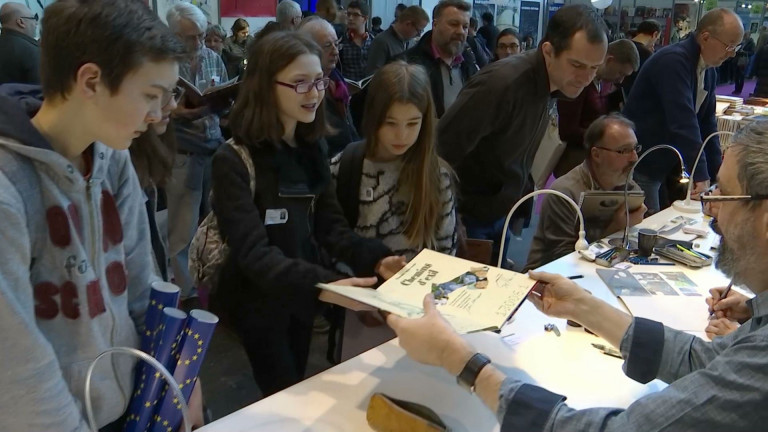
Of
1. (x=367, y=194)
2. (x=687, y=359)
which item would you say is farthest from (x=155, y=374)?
(x=687, y=359)

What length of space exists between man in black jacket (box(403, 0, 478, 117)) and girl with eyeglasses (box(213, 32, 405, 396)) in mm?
2285

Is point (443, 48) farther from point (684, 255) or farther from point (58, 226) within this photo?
point (58, 226)

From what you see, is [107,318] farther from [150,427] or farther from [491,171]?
[491,171]

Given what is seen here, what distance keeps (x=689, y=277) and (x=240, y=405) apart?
1.80 m

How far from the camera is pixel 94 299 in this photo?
111 cm

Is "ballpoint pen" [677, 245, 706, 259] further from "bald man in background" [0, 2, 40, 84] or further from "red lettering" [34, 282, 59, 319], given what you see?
"bald man in background" [0, 2, 40, 84]

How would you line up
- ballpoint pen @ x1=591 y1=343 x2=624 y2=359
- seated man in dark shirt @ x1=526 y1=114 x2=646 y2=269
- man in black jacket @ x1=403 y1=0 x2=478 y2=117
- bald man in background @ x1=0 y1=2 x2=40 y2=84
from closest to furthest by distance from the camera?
ballpoint pen @ x1=591 y1=343 x2=624 y2=359 < seated man in dark shirt @ x1=526 y1=114 x2=646 y2=269 < bald man in background @ x1=0 y1=2 x2=40 y2=84 < man in black jacket @ x1=403 y1=0 x2=478 y2=117

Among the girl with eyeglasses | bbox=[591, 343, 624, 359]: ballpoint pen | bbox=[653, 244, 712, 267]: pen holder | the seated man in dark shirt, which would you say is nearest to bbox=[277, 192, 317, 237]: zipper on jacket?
the girl with eyeglasses

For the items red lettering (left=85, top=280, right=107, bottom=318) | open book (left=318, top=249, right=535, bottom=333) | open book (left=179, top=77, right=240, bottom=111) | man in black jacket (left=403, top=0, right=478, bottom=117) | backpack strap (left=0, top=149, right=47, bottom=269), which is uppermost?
man in black jacket (left=403, top=0, right=478, bottom=117)

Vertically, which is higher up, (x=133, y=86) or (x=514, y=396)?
(x=133, y=86)

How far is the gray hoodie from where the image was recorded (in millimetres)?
973

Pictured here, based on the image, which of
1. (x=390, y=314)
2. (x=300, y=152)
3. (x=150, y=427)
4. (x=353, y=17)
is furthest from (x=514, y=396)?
(x=353, y=17)

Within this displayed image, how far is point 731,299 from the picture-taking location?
180 cm

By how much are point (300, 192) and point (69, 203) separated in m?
0.76
